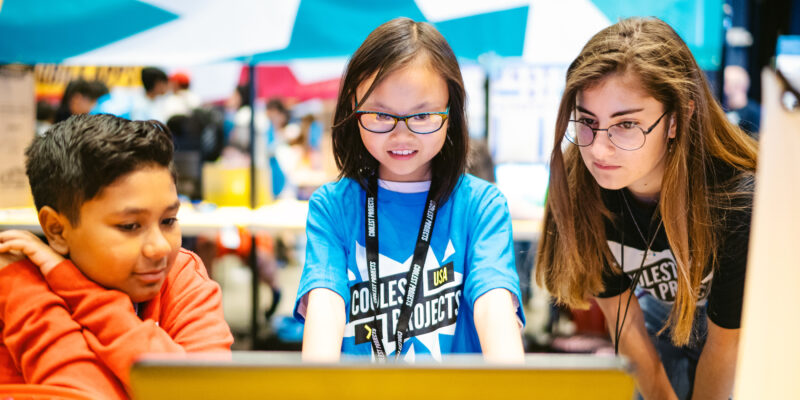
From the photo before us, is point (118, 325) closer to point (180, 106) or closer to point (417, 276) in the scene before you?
point (417, 276)

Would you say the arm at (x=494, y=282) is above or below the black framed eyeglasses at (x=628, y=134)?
below

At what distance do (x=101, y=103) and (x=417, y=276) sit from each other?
3872 mm

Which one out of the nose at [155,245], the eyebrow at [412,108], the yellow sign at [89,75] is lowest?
the nose at [155,245]

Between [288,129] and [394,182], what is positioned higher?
[288,129]

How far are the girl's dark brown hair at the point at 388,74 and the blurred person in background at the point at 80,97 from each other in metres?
3.57

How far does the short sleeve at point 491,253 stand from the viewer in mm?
1391

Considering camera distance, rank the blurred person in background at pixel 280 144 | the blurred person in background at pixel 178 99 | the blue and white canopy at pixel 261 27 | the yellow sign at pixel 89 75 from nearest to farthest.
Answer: the blue and white canopy at pixel 261 27
the blurred person in background at pixel 178 99
the blurred person in background at pixel 280 144
the yellow sign at pixel 89 75

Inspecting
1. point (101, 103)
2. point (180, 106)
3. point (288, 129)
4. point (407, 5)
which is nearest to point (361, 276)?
point (407, 5)

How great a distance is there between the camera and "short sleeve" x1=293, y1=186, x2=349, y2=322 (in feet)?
4.69

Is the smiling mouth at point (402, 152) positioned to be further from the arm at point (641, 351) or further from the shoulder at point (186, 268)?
the arm at point (641, 351)

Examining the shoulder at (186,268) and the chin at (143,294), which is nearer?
the chin at (143,294)

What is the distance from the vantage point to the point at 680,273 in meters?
1.59

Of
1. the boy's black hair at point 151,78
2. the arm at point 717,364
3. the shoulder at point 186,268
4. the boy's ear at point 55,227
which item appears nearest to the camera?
the boy's ear at point 55,227

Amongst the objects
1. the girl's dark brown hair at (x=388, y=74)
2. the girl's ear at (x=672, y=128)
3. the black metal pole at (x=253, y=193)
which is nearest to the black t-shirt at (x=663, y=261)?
the girl's ear at (x=672, y=128)
